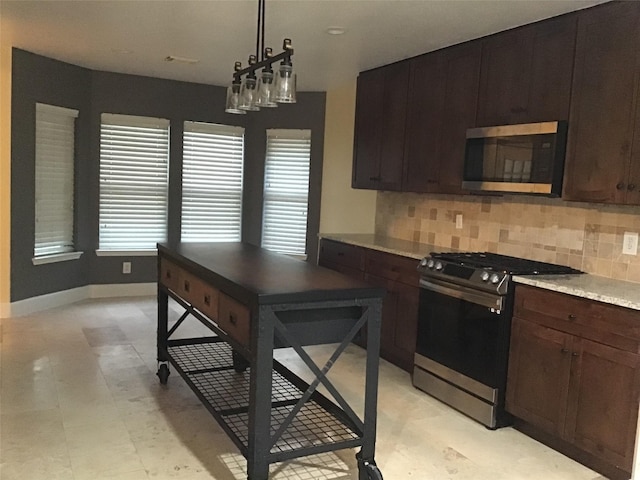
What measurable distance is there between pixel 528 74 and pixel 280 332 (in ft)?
7.75

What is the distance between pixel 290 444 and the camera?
2.96 metres

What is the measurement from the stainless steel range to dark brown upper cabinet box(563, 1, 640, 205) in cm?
59

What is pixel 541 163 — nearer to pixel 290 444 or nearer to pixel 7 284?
pixel 290 444

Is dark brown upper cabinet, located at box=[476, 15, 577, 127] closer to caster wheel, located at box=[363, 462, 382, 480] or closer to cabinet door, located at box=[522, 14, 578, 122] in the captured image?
cabinet door, located at box=[522, 14, 578, 122]

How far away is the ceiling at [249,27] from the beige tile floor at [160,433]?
95.3 inches

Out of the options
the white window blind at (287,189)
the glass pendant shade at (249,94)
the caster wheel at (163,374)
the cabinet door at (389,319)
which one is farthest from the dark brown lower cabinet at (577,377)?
the white window blind at (287,189)

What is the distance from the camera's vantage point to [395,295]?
436 cm

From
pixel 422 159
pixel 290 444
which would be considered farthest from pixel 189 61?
pixel 290 444

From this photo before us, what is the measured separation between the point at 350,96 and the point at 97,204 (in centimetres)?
295

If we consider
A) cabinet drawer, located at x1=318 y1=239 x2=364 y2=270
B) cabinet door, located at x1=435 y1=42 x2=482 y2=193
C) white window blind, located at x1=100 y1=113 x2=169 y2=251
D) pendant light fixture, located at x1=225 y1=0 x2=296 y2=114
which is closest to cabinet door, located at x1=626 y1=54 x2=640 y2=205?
cabinet door, located at x1=435 y1=42 x2=482 y2=193

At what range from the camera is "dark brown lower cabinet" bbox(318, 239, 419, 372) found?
4191 millimetres

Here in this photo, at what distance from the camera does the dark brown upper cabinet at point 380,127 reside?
4.84 metres

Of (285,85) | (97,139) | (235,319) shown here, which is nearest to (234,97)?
(285,85)

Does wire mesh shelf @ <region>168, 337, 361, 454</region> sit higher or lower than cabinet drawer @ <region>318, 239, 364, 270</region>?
lower
